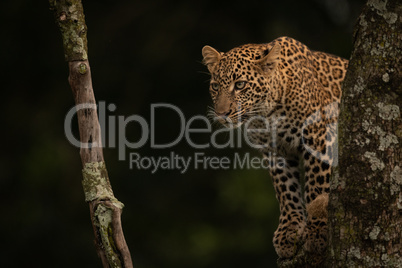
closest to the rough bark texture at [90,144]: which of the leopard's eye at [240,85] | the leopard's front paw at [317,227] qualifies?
the leopard's front paw at [317,227]

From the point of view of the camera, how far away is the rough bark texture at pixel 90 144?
4.56m

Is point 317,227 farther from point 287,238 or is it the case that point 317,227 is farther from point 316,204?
point 287,238

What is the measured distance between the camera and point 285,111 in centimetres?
642

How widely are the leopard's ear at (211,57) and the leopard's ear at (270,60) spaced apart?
48cm

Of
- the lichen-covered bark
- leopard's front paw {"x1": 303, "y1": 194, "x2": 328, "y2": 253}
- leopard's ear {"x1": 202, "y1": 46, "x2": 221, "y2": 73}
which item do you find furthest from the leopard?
the lichen-covered bark

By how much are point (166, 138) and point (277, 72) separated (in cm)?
652

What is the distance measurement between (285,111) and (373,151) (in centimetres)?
209

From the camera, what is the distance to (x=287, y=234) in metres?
6.36

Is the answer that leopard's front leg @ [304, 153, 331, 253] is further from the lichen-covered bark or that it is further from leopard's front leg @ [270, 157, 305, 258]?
Answer: the lichen-covered bark

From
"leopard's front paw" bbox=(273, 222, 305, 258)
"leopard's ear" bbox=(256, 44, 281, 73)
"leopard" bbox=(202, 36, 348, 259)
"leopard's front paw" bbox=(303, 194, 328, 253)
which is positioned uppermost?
"leopard's ear" bbox=(256, 44, 281, 73)

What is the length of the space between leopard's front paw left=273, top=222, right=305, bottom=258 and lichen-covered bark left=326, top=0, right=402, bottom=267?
4.73ft

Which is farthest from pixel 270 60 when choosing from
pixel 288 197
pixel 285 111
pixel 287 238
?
Result: pixel 287 238

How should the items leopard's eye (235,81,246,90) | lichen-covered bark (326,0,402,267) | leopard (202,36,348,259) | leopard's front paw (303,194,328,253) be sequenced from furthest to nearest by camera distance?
leopard's eye (235,81,246,90), leopard (202,36,348,259), leopard's front paw (303,194,328,253), lichen-covered bark (326,0,402,267)

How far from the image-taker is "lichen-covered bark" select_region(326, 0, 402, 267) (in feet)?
14.2
